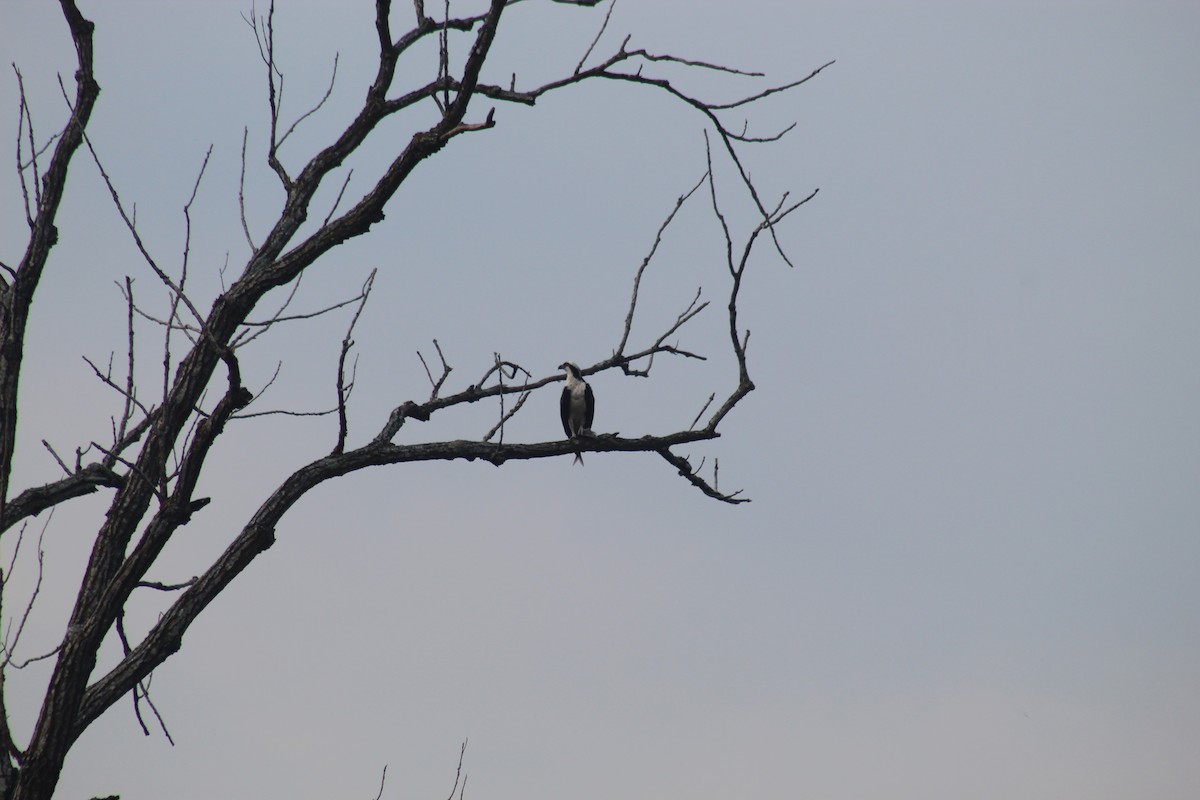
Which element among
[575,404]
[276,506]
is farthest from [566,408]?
[276,506]

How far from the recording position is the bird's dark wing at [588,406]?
10625 millimetres

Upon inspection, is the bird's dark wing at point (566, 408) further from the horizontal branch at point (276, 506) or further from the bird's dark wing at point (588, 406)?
the horizontal branch at point (276, 506)

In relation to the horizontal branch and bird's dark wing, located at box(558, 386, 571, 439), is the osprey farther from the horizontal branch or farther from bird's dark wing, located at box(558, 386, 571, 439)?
the horizontal branch

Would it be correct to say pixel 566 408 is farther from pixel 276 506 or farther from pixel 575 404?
pixel 276 506

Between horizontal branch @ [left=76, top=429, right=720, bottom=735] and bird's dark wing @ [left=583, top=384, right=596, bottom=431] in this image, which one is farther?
bird's dark wing @ [left=583, top=384, right=596, bottom=431]

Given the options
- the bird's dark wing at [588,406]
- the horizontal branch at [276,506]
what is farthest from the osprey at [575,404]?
the horizontal branch at [276,506]

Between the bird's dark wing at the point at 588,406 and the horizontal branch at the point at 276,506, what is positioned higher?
the bird's dark wing at the point at 588,406

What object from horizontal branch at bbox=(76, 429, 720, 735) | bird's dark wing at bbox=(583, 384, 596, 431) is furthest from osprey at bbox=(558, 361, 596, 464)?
horizontal branch at bbox=(76, 429, 720, 735)

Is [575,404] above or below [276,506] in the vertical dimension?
above

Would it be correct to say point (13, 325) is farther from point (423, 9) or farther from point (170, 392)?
point (423, 9)

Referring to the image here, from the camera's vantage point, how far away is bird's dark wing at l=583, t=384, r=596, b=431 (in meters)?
10.6

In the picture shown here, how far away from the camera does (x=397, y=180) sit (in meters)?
4.13

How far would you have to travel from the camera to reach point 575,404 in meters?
10.6

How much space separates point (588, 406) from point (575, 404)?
0.19 metres
